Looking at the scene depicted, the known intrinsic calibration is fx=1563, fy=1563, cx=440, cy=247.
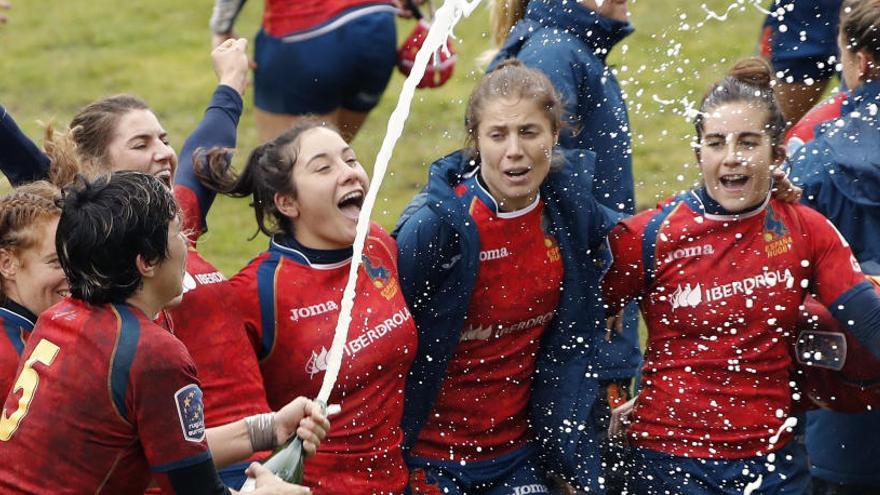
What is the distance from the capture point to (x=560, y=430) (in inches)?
200

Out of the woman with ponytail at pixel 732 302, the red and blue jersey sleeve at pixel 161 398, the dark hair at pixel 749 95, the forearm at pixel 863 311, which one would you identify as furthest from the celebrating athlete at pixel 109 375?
the forearm at pixel 863 311

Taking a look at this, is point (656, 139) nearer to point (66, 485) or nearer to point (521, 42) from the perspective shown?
point (521, 42)

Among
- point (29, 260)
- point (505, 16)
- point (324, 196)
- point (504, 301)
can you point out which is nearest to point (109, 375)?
point (29, 260)

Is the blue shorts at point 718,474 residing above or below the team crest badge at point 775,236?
below

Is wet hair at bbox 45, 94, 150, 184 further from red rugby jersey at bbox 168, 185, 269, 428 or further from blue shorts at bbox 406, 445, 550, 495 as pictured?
blue shorts at bbox 406, 445, 550, 495

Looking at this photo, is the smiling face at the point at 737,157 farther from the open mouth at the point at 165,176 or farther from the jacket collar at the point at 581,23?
the open mouth at the point at 165,176

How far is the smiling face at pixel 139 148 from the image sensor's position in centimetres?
496

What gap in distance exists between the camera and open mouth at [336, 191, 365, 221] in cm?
488

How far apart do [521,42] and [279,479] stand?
2270 millimetres

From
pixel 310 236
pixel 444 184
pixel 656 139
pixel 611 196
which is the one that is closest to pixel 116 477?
pixel 310 236

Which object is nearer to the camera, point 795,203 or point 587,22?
point 795,203

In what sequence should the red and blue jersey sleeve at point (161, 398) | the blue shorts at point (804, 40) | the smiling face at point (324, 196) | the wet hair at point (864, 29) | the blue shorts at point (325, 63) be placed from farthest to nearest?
the blue shorts at point (325, 63) → the blue shorts at point (804, 40) → the wet hair at point (864, 29) → the smiling face at point (324, 196) → the red and blue jersey sleeve at point (161, 398)

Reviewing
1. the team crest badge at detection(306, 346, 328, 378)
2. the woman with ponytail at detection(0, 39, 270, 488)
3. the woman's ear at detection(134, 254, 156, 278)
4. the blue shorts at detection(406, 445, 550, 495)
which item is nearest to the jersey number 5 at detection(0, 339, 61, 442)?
the woman's ear at detection(134, 254, 156, 278)

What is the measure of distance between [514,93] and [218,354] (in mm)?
1282
